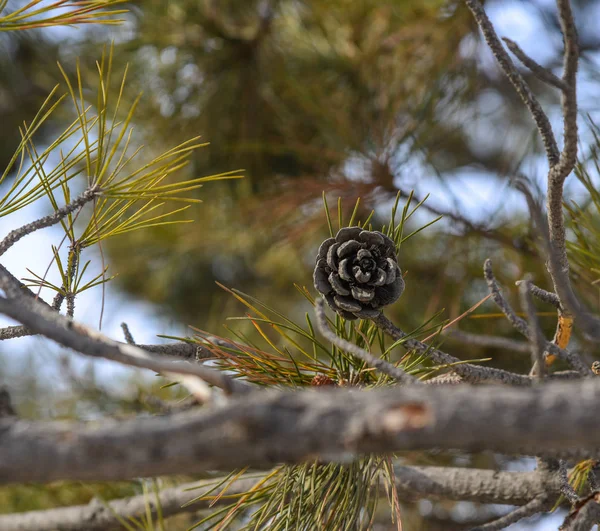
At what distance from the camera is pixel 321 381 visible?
2.05ft

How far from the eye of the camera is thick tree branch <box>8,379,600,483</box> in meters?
0.26

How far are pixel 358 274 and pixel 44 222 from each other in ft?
0.93

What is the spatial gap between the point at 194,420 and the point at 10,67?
1.76 metres

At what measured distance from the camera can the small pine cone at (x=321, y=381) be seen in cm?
62

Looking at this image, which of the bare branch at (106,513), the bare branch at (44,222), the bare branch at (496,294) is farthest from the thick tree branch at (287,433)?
the bare branch at (106,513)

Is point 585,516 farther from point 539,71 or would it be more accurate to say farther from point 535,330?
point 539,71

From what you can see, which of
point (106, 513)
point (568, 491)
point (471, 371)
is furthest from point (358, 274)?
point (106, 513)

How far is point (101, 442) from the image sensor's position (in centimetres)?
27

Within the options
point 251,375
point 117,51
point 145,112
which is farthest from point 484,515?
point 117,51

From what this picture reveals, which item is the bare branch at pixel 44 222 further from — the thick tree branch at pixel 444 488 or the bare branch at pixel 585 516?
the bare branch at pixel 585 516

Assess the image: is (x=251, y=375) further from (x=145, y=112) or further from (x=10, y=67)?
(x=10, y=67)

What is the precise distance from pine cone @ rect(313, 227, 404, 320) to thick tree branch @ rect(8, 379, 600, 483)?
0.28 metres

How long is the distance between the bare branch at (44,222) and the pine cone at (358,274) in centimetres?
24

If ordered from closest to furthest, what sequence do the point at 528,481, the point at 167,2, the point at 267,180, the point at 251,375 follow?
the point at 251,375 < the point at 528,481 < the point at 167,2 < the point at 267,180
